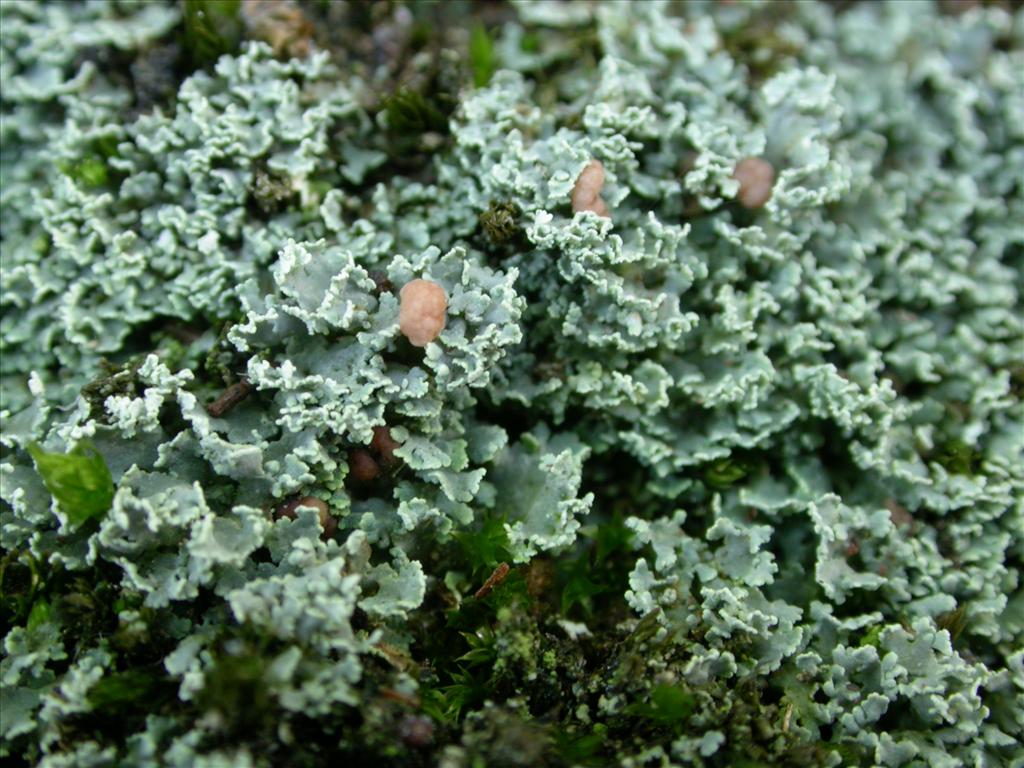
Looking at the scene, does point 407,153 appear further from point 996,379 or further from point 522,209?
point 996,379

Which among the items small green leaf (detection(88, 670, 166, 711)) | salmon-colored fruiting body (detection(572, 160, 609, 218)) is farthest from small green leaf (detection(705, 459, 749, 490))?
small green leaf (detection(88, 670, 166, 711))

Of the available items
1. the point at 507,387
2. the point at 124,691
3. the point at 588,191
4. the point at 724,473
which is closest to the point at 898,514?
the point at 724,473

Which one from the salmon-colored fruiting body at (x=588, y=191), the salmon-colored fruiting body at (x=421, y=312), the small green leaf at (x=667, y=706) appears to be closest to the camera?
the small green leaf at (x=667, y=706)

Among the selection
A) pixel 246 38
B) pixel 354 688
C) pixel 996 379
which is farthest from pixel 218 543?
pixel 996 379

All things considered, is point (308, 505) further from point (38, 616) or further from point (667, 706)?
point (667, 706)

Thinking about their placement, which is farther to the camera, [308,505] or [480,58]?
[480,58]

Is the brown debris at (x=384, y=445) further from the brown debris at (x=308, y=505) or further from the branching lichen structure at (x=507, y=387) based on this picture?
the brown debris at (x=308, y=505)

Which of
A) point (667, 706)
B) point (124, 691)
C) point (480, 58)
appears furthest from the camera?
point (480, 58)

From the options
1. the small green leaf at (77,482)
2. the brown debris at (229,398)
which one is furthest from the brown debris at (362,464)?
the small green leaf at (77,482)

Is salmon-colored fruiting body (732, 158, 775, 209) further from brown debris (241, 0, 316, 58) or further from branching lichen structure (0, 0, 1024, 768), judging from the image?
brown debris (241, 0, 316, 58)
